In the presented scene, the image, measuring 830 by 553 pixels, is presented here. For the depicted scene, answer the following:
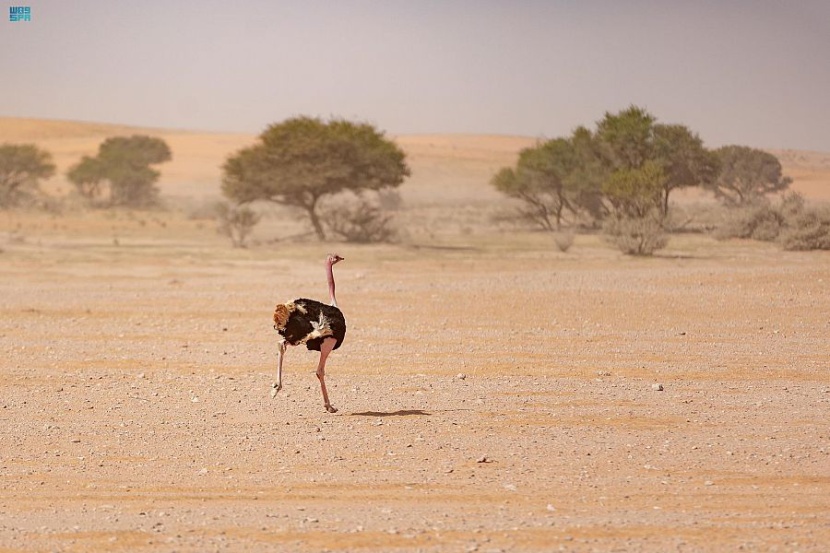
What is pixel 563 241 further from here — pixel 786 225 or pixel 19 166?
pixel 19 166

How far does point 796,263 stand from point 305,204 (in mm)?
16949

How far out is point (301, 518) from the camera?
7082 millimetres

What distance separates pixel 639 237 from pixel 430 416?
23113 mm

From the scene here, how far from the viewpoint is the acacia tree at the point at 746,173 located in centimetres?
6888

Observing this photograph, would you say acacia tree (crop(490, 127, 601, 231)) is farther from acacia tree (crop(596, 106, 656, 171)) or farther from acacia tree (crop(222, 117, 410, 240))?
acacia tree (crop(222, 117, 410, 240))

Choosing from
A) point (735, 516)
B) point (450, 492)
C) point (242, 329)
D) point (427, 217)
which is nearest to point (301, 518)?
point (450, 492)

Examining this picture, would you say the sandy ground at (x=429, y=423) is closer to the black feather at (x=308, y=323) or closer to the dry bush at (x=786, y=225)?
the black feather at (x=308, y=323)

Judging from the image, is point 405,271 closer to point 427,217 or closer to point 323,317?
point 323,317

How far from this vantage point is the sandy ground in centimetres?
695

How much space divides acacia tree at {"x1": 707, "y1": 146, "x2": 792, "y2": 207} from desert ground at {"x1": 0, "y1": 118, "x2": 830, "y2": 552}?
46.5m

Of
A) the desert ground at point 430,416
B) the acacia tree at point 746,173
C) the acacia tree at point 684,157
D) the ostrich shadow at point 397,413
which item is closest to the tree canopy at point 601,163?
the acacia tree at point 684,157

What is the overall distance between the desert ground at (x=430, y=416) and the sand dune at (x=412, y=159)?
6761 cm

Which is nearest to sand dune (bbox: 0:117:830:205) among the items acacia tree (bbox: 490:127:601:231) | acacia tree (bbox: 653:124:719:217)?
acacia tree (bbox: 490:127:601:231)

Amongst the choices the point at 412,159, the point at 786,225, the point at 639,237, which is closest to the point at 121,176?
the point at 786,225
